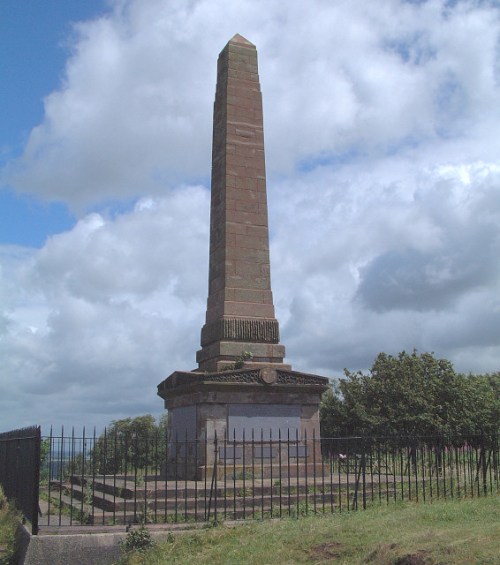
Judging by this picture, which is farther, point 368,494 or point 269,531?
point 368,494

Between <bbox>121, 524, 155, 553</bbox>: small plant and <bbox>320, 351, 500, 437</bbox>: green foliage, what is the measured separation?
1885 centimetres

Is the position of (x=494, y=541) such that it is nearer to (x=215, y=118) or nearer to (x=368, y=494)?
(x=368, y=494)

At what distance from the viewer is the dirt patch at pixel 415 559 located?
6965 mm

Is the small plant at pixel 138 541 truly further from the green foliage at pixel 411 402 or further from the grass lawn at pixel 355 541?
the green foliage at pixel 411 402

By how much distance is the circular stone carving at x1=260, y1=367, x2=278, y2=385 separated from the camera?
12.4 metres

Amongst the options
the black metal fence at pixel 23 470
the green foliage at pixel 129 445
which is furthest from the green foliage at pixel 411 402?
the black metal fence at pixel 23 470

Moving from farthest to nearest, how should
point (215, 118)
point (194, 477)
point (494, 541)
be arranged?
point (215, 118) < point (194, 477) < point (494, 541)

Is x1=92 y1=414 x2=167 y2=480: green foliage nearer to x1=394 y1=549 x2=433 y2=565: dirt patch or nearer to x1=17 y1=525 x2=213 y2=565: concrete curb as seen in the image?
x1=17 y1=525 x2=213 y2=565: concrete curb

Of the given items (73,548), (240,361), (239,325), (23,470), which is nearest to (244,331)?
(239,325)

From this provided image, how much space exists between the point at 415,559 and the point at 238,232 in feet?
27.6

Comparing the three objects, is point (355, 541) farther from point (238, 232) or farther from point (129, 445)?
point (238, 232)

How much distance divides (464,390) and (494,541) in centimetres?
2203

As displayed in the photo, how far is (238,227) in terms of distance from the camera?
14203 millimetres

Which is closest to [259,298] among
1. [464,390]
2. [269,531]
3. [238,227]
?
[238,227]
